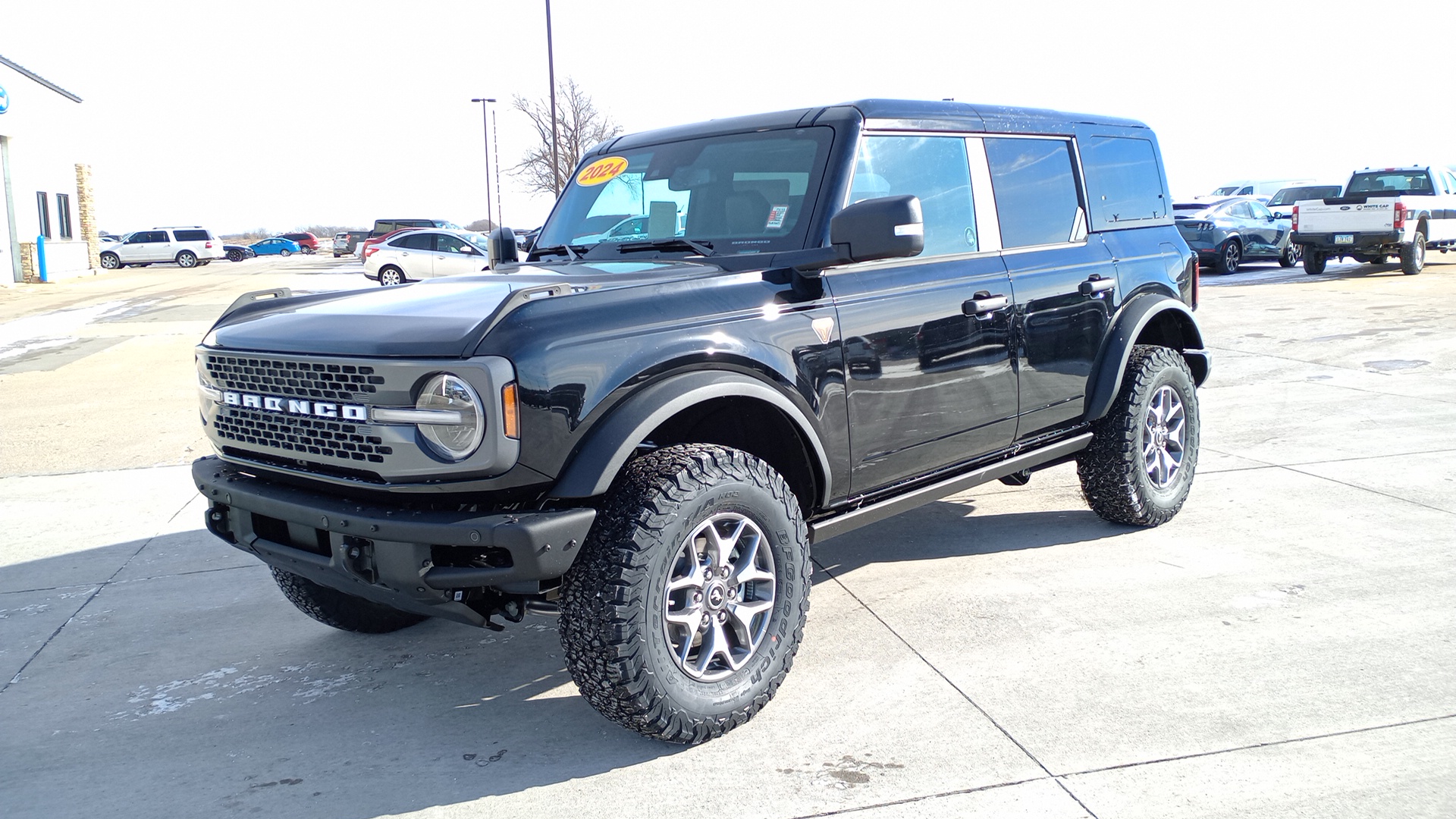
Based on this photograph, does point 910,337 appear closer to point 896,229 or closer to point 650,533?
point 896,229

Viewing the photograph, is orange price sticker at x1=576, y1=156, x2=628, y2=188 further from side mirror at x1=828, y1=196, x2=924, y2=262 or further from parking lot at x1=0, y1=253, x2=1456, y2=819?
parking lot at x1=0, y1=253, x2=1456, y2=819

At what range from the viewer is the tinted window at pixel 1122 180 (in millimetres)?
5180

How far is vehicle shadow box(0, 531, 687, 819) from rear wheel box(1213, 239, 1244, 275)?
69.7 feet

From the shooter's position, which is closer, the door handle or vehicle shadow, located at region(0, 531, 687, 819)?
vehicle shadow, located at region(0, 531, 687, 819)

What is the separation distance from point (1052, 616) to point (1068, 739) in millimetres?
1081

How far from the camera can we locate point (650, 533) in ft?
10.1

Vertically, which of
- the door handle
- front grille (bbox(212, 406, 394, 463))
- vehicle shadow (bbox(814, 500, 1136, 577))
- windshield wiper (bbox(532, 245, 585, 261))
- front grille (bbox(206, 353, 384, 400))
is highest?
windshield wiper (bbox(532, 245, 585, 261))

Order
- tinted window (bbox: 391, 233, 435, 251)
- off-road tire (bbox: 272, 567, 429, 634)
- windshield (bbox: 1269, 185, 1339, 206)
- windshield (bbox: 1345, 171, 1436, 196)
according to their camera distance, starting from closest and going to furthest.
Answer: off-road tire (bbox: 272, 567, 429, 634)
windshield (bbox: 1345, 171, 1436, 196)
tinted window (bbox: 391, 233, 435, 251)
windshield (bbox: 1269, 185, 1339, 206)

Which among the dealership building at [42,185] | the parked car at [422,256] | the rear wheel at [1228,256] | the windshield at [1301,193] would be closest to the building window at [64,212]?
the dealership building at [42,185]

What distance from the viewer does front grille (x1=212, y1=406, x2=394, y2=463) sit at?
3.06m

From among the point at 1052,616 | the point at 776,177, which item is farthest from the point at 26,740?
the point at 1052,616

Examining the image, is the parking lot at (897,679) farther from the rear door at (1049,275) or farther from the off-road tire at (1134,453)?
the rear door at (1049,275)

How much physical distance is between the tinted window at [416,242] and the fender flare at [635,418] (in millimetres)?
25291

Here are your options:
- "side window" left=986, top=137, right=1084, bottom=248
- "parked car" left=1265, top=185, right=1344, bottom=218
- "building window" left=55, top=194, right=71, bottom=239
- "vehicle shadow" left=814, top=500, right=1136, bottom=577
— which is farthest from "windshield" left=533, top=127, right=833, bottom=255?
"building window" left=55, top=194, right=71, bottom=239
